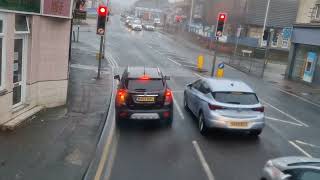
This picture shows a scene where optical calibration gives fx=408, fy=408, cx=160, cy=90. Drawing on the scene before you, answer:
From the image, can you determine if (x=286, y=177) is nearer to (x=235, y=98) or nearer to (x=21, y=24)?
(x=235, y=98)

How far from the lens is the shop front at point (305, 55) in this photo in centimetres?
2802

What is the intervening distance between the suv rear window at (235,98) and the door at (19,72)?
5.99 metres

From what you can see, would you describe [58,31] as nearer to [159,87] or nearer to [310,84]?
[159,87]

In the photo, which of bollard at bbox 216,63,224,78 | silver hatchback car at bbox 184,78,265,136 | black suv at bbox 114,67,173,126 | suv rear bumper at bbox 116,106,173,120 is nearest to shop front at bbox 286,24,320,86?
bollard at bbox 216,63,224,78

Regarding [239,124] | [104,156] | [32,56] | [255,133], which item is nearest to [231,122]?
[239,124]

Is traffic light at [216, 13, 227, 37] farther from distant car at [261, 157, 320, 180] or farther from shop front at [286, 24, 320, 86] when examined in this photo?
distant car at [261, 157, 320, 180]

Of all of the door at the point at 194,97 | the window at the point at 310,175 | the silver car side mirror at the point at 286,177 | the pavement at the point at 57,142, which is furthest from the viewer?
the door at the point at 194,97

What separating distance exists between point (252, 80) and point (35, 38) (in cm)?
1798

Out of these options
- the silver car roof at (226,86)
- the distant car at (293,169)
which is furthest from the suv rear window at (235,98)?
the distant car at (293,169)

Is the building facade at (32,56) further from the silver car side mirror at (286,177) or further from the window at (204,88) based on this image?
the silver car side mirror at (286,177)

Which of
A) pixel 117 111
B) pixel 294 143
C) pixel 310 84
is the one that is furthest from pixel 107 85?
pixel 310 84

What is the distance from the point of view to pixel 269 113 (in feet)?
55.2

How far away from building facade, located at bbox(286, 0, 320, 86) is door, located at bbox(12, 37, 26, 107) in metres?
21.1

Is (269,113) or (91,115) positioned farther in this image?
(269,113)
